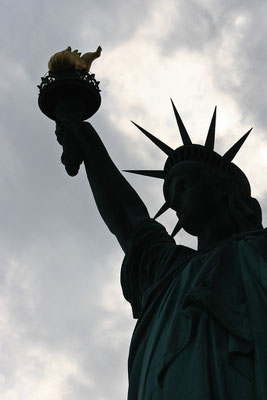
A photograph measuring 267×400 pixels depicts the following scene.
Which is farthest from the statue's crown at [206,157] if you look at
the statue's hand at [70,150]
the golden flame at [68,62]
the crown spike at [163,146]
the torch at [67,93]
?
the golden flame at [68,62]

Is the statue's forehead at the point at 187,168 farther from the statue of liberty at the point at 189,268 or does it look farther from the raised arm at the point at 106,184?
the raised arm at the point at 106,184

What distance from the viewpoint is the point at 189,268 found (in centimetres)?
843

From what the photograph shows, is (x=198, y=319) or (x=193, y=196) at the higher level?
(x=193, y=196)

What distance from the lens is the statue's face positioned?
9.34 metres

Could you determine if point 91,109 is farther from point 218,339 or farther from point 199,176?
point 218,339

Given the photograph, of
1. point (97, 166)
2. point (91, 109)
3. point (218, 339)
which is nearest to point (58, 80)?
point (91, 109)

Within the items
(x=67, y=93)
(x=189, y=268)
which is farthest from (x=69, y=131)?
(x=189, y=268)

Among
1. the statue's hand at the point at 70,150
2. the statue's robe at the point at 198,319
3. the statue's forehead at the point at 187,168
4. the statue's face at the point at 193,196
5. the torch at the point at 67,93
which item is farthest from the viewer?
the torch at the point at 67,93

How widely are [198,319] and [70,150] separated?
347 cm

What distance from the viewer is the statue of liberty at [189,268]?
7.11 meters

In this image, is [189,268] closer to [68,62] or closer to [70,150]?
[70,150]

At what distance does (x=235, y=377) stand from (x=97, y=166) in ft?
12.8

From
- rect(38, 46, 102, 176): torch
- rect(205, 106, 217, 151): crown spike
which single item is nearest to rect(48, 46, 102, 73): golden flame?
rect(38, 46, 102, 176): torch

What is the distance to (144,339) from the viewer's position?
27.1ft
